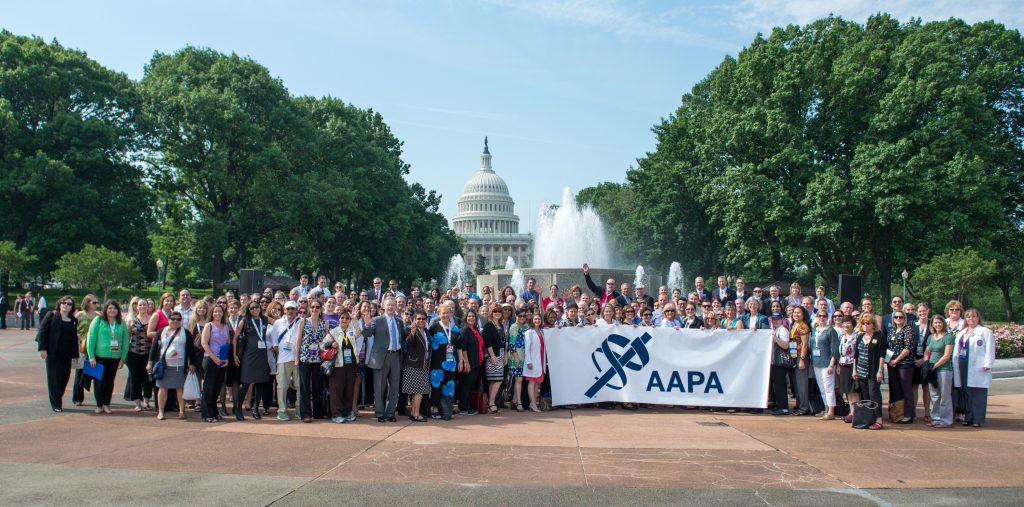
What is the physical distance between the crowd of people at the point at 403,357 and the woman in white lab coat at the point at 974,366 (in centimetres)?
2

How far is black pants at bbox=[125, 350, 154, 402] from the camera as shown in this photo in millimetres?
12219

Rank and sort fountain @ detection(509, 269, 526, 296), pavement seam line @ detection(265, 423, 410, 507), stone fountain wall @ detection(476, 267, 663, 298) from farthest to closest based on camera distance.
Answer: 1. fountain @ detection(509, 269, 526, 296)
2. stone fountain wall @ detection(476, 267, 663, 298)
3. pavement seam line @ detection(265, 423, 410, 507)

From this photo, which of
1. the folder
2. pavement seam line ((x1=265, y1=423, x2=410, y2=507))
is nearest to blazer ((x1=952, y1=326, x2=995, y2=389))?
pavement seam line ((x1=265, y1=423, x2=410, y2=507))

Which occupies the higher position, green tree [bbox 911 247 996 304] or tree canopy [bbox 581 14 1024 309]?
tree canopy [bbox 581 14 1024 309]

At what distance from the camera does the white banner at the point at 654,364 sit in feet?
42.2

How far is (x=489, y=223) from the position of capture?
17012 cm

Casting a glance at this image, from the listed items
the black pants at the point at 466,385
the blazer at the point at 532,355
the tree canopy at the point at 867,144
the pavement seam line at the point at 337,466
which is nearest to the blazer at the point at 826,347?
the blazer at the point at 532,355

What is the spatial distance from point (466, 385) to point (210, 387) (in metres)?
3.75

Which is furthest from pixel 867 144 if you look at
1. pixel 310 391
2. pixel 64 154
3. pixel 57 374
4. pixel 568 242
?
pixel 64 154

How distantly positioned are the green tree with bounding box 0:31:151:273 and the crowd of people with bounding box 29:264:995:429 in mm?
30026

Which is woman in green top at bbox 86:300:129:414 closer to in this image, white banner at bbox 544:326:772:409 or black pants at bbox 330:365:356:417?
black pants at bbox 330:365:356:417

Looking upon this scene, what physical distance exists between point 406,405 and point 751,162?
1141 inches

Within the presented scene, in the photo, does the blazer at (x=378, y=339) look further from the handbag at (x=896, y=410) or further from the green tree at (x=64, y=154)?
the green tree at (x=64, y=154)

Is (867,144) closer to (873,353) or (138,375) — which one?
(873,353)
